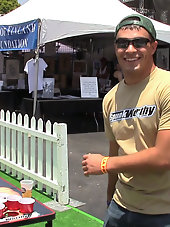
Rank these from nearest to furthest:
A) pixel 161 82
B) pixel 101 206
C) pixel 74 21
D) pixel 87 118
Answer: pixel 161 82 < pixel 101 206 < pixel 74 21 < pixel 87 118

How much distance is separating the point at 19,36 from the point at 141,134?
25.0 ft

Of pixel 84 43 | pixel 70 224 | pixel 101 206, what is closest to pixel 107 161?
pixel 70 224

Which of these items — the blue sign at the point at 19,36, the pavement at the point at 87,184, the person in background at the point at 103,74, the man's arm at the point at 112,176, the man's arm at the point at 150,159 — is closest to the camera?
the man's arm at the point at 150,159

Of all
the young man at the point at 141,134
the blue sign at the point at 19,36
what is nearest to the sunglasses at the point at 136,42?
the young man at the point at 141,134

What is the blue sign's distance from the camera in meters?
8.35

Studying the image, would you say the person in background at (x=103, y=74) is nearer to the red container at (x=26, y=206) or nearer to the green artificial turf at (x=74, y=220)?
the green artificial turf at (x=74, y=220)

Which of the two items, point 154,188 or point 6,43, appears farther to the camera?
point 6,43

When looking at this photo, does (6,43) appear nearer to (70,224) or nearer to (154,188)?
(70,224)

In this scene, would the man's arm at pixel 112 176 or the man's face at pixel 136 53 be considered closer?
the man's face at pixel 136 53

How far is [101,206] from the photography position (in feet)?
14.5

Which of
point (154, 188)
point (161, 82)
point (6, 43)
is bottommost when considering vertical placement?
point (154, 188)

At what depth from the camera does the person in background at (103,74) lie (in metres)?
12.9

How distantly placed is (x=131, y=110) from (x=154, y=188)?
0.38 meters

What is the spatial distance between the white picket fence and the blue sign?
321 cm
